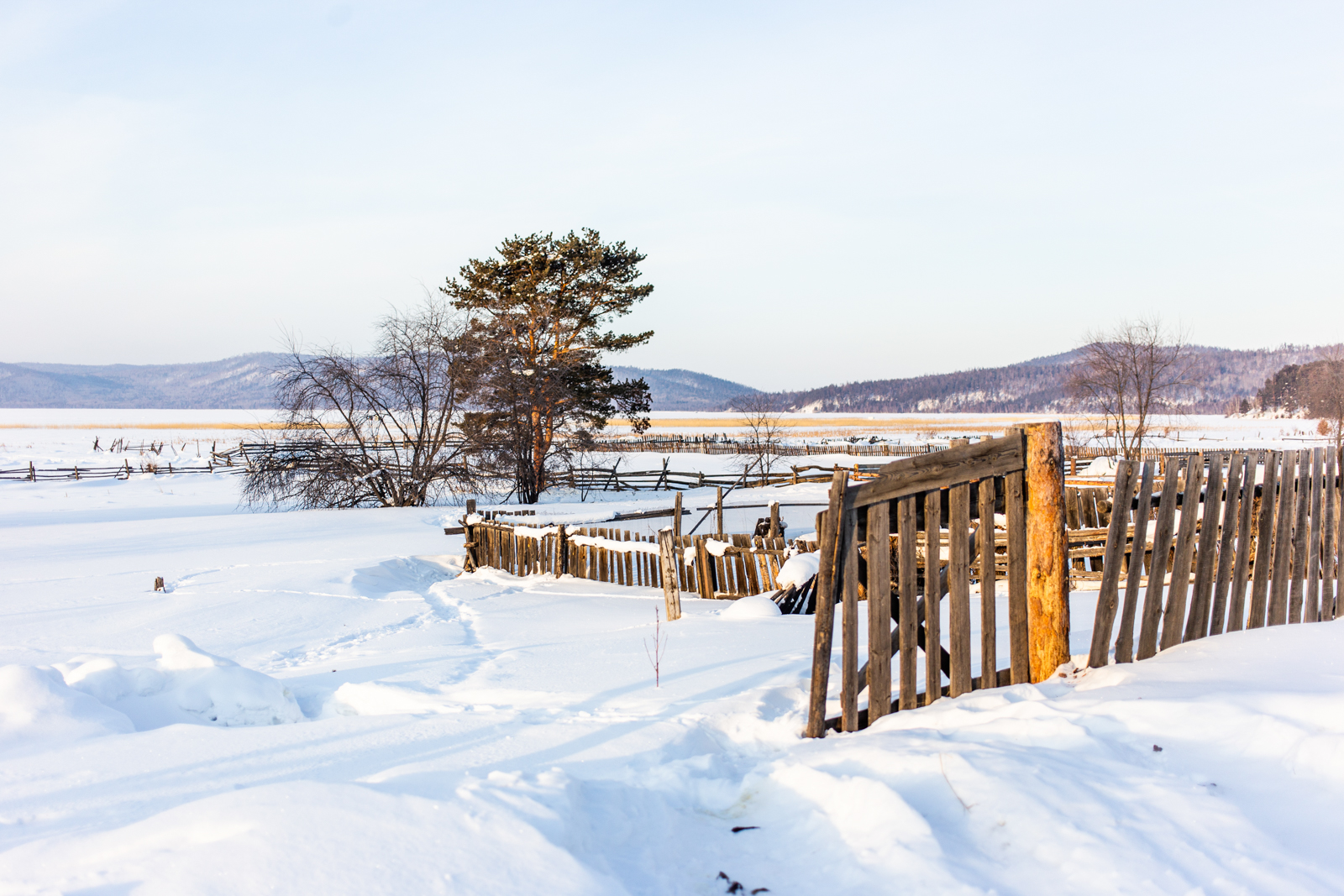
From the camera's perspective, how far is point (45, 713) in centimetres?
386

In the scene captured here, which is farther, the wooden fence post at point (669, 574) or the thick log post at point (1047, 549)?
the wooden fence post at point (669, 574)

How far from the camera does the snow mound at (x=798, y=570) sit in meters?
7.89

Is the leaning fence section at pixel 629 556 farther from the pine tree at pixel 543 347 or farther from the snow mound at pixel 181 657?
the pine tree at pixel 543 347

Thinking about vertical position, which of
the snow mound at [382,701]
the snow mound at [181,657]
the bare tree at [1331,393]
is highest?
the bare tree at [1331,393]

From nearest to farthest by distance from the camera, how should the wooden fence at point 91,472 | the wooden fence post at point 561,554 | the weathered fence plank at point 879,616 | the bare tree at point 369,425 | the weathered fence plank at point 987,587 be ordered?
the weathered fence plank at point 987,587 → the weathered fence plank at point 879,616 → the wooden fence post at point 561,554 → the bare tree at point 369,425 → the wooden fence at point 91,472

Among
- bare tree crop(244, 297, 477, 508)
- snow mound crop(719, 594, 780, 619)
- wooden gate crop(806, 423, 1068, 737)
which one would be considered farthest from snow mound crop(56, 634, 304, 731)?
bare tree crop(244, 297, 477, 508)

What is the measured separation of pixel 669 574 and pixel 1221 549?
573 cm

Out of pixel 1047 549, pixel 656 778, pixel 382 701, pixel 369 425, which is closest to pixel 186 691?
pixel 382 701

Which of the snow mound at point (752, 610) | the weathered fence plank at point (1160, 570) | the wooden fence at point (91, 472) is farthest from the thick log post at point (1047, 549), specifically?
the wooden fence at point (91, 472)

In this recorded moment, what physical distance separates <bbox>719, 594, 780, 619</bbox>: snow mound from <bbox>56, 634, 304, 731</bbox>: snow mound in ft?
13.7

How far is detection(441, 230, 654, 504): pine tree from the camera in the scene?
25656 mm

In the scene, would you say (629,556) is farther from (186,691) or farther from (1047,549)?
(1047,549)

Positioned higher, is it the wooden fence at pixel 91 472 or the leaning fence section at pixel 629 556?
the leaning fence section at pixel 629 556

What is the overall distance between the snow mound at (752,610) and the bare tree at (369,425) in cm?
1761
